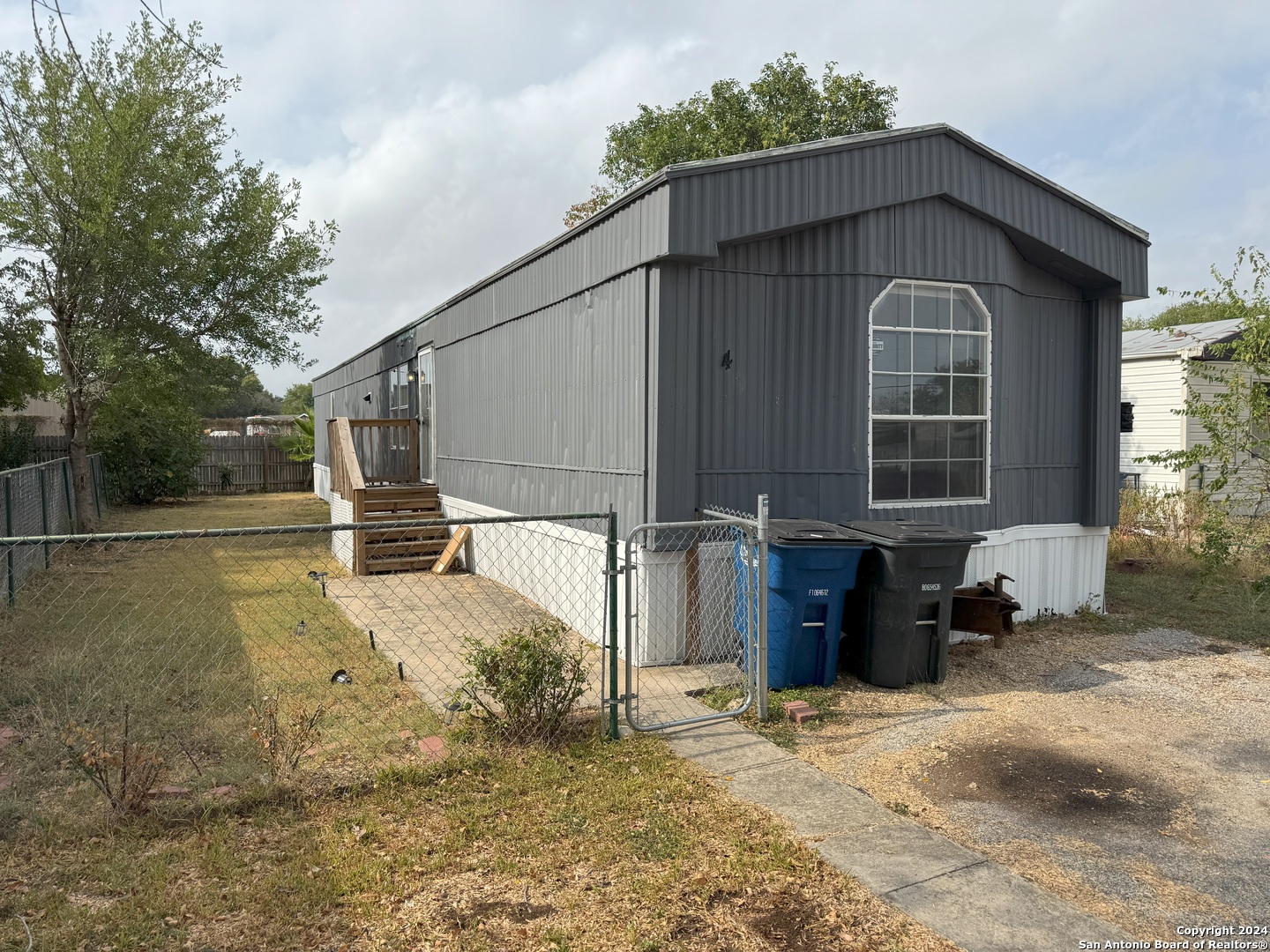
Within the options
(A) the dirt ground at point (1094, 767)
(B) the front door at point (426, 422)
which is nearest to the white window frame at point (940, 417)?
(A) the dirt ground at point (1094, 767)

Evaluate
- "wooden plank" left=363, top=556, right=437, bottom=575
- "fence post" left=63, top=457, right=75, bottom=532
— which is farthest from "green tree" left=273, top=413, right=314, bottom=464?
"wooden plank" left=363, top=556, right=437, bottom=575

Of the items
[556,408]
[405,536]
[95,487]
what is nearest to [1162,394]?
[556,408]

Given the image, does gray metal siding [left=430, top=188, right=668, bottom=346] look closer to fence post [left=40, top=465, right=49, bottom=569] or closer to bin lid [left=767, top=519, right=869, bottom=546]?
bin lid [left=767, top=519, right=869, bottom=546]

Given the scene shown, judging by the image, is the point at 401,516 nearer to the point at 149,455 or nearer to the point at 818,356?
the point at 818,356

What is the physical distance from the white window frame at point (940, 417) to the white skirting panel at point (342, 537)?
7.00 metres

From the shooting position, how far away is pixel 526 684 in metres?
4.66

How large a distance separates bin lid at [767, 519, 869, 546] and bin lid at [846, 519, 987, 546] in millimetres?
159

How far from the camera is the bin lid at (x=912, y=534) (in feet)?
18.8

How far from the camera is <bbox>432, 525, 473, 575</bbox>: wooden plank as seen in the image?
1080cm

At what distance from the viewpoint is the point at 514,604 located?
346 inches

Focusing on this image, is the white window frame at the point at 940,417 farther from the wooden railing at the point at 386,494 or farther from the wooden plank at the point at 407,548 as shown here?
the wooden plank at the point at 407,548

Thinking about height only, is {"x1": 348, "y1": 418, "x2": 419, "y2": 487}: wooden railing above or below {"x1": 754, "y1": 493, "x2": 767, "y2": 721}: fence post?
above

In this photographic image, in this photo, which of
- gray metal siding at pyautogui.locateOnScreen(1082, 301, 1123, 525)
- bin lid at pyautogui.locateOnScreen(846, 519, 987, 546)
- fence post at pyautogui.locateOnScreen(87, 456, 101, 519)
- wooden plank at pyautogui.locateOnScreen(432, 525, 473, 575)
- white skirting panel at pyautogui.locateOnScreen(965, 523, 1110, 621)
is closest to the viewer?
bin lid at pyautogui.locateOnScreen(846, 519, 987, 546)

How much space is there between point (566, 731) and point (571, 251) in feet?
15.2
